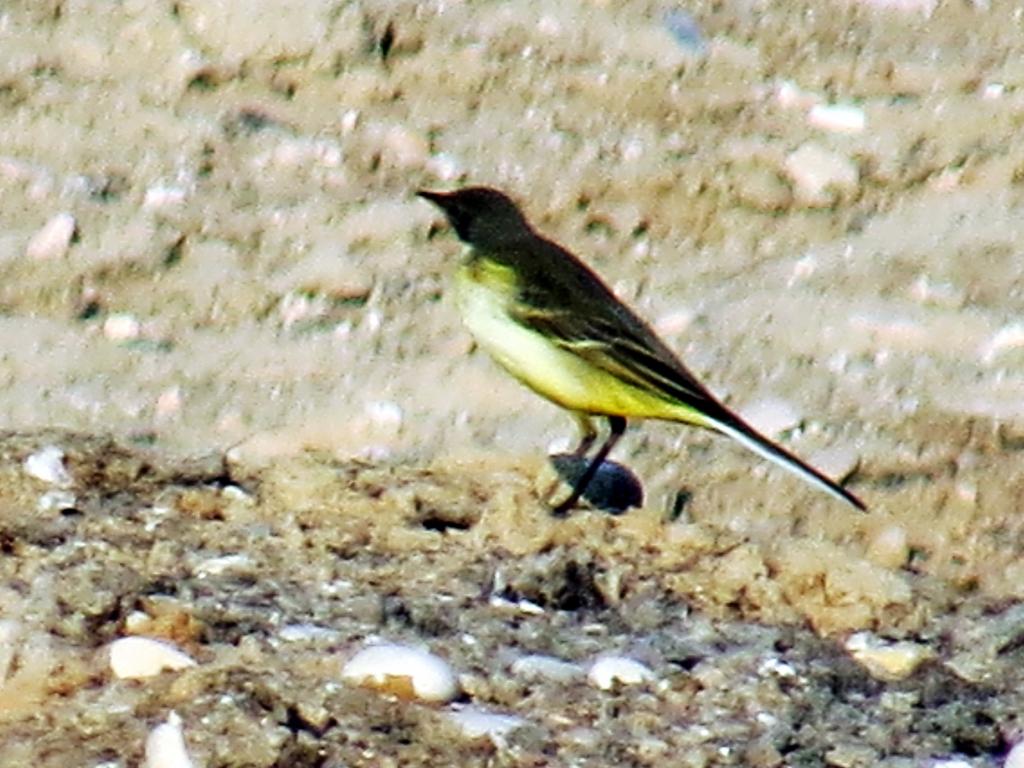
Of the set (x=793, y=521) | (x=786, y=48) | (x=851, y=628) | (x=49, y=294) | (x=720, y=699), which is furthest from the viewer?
(x=786, y=48)

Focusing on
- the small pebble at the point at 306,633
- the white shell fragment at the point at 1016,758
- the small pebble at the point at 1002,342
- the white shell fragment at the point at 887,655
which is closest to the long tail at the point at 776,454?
the white shell fragment at the point at 887,655

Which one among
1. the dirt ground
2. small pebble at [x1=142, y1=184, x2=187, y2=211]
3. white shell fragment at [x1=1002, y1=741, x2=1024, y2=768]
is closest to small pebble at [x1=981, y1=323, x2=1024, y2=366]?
the dirt ground

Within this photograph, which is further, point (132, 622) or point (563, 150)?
point (563, 150)

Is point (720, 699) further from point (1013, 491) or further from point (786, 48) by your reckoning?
point (786, 48)

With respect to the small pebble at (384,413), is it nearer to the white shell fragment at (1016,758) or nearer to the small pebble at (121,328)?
the small pebble at (121,328)

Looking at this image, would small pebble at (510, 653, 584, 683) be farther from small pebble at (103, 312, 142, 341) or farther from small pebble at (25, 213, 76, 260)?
→ small pebble at (25, 213, 76, 260)

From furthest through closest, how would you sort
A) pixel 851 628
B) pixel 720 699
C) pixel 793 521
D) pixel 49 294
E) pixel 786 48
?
pixel 786 48 → pixel 49 294 → pixel 793 521 → pixel 851 628 → pixel 720 699

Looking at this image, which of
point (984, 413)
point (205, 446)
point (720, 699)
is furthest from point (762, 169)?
point (720, 699)

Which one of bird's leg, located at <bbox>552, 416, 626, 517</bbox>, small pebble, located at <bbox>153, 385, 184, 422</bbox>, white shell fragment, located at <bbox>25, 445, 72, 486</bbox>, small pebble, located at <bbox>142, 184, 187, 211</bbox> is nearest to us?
white shell fragment, located at <bbox>25, 445, 72, 486</bbox>
